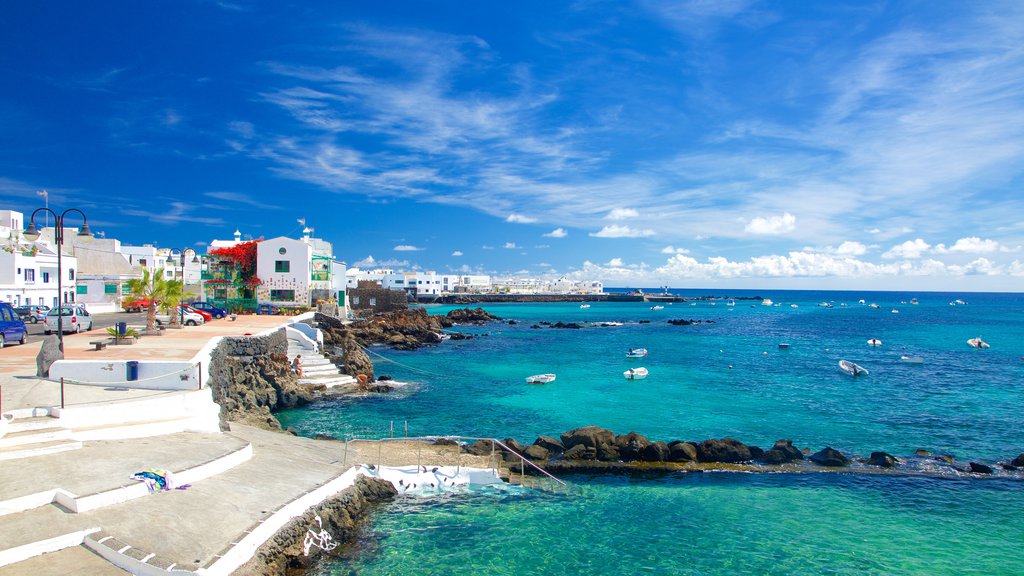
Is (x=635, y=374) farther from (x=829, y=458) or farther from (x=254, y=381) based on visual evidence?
(x=254, y=381)

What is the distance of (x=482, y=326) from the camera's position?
82375mm

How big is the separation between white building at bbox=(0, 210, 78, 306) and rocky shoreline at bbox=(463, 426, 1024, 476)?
32.1 m

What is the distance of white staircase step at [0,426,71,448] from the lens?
11.5 meters

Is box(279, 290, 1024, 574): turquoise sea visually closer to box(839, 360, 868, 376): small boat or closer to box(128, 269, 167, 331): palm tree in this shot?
box(839, 360, 868, 376): small boat

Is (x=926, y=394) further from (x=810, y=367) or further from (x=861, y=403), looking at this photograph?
(x=810, y=367)

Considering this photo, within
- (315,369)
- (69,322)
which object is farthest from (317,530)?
(69,322)

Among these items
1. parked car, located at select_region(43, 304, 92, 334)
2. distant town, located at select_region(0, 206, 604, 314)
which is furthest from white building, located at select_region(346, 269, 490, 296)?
parked car, located at select_region(43, 304, 92, 334)

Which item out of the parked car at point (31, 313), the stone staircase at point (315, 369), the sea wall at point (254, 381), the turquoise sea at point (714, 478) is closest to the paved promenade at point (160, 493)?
the sea wall at point (254, 381)

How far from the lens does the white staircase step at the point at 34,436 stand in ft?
37.9

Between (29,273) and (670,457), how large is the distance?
146ft

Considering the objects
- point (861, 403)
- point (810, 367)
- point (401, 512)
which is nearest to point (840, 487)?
point (401, 512)

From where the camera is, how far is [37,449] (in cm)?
1159

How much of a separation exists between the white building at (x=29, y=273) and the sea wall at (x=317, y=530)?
101 ft

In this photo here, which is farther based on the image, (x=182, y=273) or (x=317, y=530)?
(x=182, y=273)
